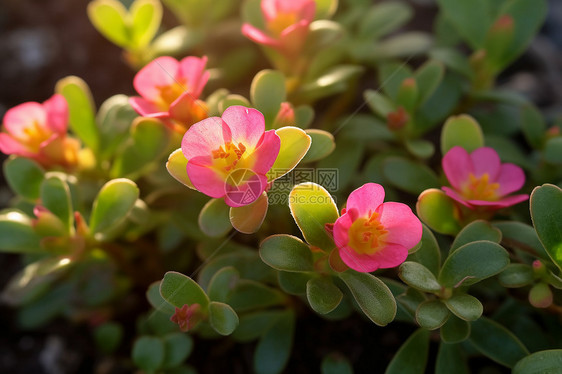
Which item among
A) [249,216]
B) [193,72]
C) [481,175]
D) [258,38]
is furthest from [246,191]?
[481,175]

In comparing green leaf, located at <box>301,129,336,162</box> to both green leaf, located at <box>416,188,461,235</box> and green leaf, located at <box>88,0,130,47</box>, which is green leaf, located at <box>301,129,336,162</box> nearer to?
green leaf, located at <box>416,188,461,235</box>

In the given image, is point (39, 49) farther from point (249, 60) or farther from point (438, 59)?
point (438, 59)

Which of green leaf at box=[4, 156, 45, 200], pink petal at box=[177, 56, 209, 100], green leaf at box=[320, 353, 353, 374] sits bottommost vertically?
green leaf at box=[320, 353, 353, 374]

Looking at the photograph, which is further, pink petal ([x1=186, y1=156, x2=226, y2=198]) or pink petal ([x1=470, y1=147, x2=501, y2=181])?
pink petal ([x1=470, y1=147, x2=501, y2=181])

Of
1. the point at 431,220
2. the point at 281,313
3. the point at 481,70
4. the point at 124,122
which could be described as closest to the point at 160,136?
the point at 124,122

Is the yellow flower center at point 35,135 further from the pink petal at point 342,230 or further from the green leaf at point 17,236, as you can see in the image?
the pink petal at point 342,230

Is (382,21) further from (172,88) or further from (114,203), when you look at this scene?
(114,203)

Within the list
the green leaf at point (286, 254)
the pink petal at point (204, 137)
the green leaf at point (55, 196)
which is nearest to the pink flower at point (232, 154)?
the pink petal at point (204, 137)

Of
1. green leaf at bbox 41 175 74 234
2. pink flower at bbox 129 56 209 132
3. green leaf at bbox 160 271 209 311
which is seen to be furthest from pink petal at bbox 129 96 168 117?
green leaf at bbox 160 271 209 311
